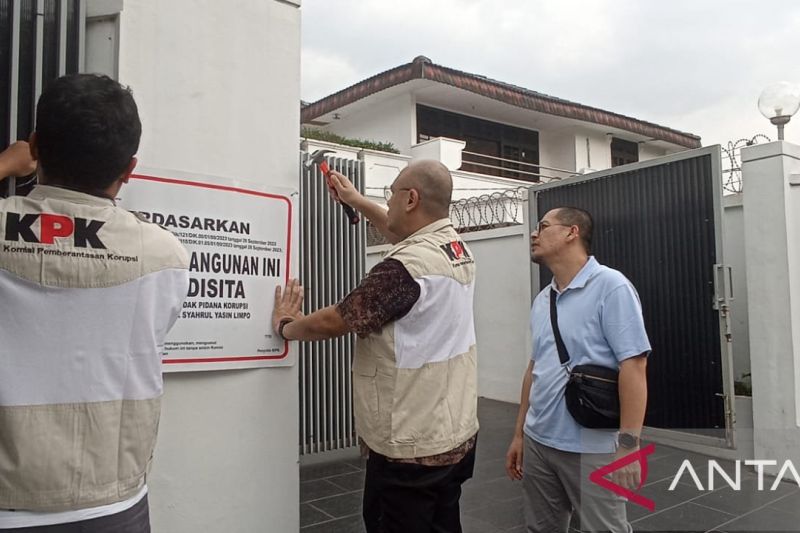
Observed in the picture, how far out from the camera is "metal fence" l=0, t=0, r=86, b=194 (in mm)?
1963

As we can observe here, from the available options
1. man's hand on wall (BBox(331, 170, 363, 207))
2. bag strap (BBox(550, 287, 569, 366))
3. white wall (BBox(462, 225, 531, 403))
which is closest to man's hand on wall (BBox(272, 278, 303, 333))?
man's hand on wall (BBox(331, 170, 363, 207))

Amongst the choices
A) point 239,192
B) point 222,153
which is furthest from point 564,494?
point 222,153

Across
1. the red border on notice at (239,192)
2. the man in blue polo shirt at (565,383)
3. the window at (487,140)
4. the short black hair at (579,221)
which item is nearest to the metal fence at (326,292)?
the man in blue polo shirt at (565,383)

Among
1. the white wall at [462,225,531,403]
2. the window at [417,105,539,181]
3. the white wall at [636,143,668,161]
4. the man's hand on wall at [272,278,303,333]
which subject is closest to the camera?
the man's hand on wall at [272,278,303,333]

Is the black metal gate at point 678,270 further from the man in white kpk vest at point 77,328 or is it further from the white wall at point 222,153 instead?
the man in white kpk vest at point 77,328

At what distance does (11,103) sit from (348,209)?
135cm

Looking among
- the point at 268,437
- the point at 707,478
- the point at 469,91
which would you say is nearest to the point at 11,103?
the point at 268,437

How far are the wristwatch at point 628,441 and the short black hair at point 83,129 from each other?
214 cm

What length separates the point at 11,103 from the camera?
6.41 feet

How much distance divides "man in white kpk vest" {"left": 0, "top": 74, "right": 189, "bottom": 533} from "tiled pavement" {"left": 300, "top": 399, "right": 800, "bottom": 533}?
3.21m

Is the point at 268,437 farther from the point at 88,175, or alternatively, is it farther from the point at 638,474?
the point at 638,474

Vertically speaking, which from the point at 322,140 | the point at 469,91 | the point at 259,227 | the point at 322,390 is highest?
the point at 469,91

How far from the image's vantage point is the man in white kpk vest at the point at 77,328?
1337 mm

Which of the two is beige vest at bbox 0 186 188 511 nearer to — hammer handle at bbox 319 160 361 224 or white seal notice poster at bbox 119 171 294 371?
white seal notice poster at bbox 119 171 294 371
